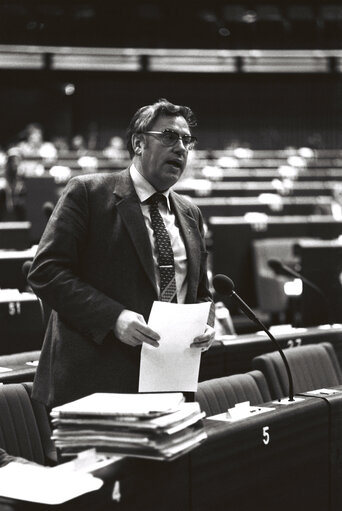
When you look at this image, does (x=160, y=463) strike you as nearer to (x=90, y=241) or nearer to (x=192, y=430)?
(x=192, y=430)

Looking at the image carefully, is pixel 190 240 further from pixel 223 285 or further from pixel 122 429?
pixel 122 429

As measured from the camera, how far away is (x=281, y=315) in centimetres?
707

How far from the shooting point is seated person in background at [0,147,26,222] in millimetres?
7809

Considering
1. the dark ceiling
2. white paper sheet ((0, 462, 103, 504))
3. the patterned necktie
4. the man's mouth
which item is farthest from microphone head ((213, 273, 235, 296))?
the dark ceiling

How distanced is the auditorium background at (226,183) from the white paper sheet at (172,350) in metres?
0.17

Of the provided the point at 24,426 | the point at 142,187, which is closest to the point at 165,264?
the point at 142,187

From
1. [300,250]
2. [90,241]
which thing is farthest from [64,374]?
[300,250]

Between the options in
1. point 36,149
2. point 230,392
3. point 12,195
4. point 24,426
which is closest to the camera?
point 24,426

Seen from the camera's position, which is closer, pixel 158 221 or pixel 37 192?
pixel 158 221

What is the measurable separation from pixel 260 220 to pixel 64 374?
18.0ft

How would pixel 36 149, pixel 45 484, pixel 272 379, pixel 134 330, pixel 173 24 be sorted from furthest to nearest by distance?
1. pixel 173 24
2. pixel 36 149
3. pixel 272 379
4. pixel 134 330
5. pixel 45 484

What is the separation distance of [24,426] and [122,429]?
3.53 feet

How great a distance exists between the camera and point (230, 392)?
2.97 metres

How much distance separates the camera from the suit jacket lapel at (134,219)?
7.24 feet
